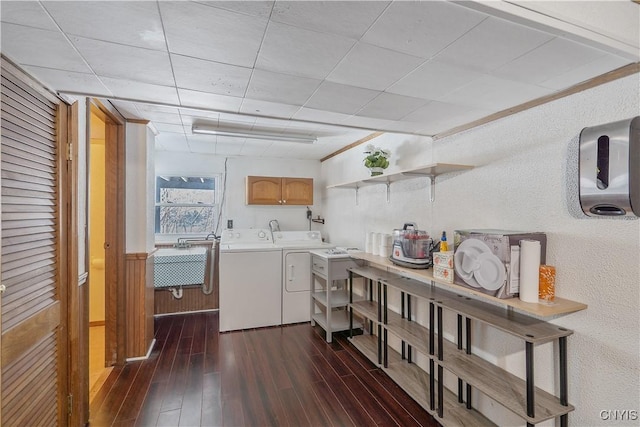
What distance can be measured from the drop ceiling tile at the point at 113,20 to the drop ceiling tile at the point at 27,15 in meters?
0.03

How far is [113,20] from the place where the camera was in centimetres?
98

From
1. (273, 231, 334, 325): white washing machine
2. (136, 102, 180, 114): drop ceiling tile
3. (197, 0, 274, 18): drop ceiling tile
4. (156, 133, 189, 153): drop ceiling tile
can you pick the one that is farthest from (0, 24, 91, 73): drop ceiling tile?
(273, 231, 334, 325): white washing machine

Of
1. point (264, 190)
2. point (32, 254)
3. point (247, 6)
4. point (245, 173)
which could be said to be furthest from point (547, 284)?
point (245, 173)

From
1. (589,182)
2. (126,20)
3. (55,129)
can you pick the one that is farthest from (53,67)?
(589,182)

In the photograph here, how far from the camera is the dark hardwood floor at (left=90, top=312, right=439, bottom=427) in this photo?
1.95 meters

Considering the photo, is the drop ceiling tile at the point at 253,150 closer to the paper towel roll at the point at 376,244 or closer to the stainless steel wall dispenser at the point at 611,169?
the paper towel roll at the point at 376,244

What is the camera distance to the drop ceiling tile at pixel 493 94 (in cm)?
146

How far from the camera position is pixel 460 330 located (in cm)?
203

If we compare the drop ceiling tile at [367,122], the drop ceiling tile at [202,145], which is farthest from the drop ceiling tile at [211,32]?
the drop ceiling tile at [202,145]

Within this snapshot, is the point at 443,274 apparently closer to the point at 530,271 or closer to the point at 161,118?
the point at 530,271

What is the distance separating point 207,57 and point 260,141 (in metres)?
Answer: 2.28

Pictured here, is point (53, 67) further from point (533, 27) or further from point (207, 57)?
point (533, 27)

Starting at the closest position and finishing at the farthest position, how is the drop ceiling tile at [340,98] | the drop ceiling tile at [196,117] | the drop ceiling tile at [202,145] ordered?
the drop ceiling tile at [340,98] < the drop ceiling tile at [196,117] < the drop ceiling tile at [202,145]

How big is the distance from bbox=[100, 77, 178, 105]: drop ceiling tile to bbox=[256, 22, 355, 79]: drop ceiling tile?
0.66 metres
